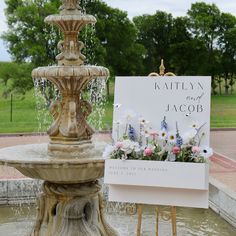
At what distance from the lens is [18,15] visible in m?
32.7

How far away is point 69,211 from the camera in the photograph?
22.4 feet

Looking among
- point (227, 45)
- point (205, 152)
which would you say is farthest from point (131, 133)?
point (227, 45)

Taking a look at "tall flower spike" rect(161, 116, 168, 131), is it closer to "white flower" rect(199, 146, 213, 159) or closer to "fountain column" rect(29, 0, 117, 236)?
"white flower" rect(199, 146, 213, 159)

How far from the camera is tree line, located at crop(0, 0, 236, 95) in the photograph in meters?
32.9

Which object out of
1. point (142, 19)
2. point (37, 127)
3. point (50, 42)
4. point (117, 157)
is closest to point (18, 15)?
point (50, 42)

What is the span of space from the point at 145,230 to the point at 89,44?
26.7m

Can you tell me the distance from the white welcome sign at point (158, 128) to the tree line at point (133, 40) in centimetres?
2305

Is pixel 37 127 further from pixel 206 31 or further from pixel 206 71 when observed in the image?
pixel 206 31

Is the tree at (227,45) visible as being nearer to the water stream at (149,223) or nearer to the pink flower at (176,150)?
the water stream at (149,223)

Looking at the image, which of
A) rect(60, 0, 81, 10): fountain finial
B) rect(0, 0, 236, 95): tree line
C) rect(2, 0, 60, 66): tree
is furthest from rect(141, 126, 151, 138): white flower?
rect(2, 0, 60, 66): tree

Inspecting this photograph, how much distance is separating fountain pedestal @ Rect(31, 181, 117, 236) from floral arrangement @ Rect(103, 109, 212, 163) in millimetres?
1609

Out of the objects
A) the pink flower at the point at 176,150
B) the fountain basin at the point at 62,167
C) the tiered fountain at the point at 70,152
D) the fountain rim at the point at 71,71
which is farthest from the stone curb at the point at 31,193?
the pink flower at the point at 176,150

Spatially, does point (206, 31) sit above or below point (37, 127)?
above

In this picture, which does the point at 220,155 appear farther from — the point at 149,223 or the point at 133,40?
the point at 133,40
